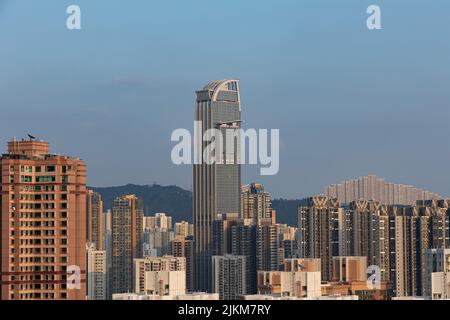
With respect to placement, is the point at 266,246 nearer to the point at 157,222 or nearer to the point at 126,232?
the point at 157,222

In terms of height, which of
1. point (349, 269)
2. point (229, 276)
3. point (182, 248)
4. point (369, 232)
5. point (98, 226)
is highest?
point (98, 226)

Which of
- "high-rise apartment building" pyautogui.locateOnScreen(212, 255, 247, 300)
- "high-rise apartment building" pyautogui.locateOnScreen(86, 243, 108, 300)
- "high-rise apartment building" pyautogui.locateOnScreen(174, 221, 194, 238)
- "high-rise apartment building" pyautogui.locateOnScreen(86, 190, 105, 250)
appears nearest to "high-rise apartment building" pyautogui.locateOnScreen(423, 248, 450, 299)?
"high-rise apartment building" pyautogui.locateOnScreen(212, 255, 247, 300)

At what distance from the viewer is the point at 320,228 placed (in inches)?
745

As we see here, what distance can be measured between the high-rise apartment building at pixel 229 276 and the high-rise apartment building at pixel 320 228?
1361mm

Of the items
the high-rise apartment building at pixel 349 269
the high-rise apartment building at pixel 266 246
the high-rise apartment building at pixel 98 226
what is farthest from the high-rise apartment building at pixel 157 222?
the high-rise apartment building at pixel 349 269

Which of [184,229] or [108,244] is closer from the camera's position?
[108,244]

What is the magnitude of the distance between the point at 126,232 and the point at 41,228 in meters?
11.1

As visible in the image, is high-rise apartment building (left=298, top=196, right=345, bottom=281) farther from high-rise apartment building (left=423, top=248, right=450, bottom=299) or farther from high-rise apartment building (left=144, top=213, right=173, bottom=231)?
high-rise apartment building (left=144, top=213, right=173, bottom=231)

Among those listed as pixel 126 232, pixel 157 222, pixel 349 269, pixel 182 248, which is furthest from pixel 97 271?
pixel 182 248

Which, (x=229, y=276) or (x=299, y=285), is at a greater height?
(x=299, y=285)

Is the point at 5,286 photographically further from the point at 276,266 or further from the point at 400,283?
the point at 276,266

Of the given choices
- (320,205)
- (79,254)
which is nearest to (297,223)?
(320,205)
